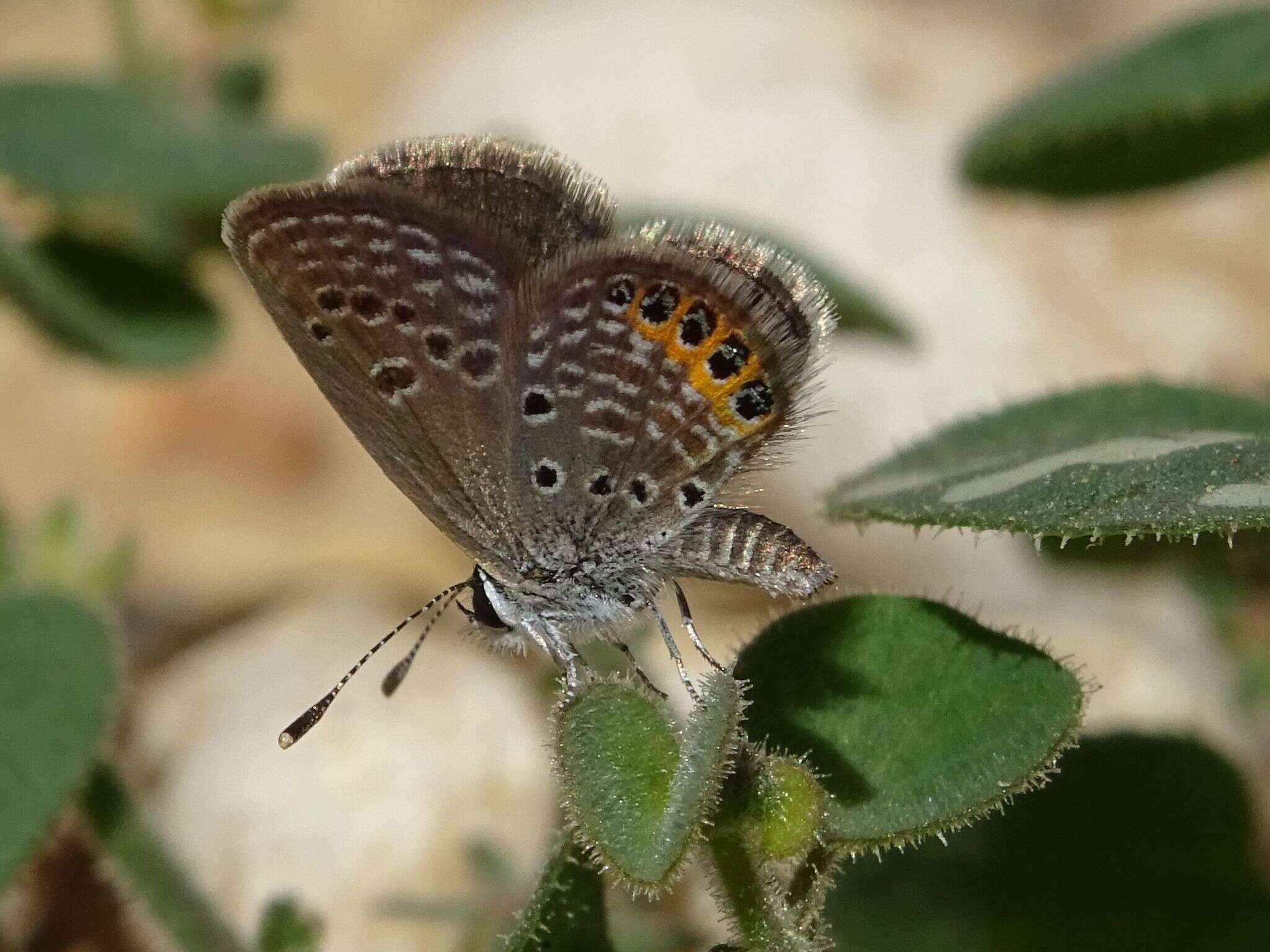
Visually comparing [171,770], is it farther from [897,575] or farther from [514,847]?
[897,575]

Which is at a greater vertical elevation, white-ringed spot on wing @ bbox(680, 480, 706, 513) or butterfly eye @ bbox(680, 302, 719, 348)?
butterfly eye @ bbox(680, 302, 719, 348)

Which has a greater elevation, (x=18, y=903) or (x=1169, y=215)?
(x=1169, y=215)

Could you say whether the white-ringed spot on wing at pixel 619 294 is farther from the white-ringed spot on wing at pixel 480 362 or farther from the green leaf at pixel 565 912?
the green leaf at pixel 565 912

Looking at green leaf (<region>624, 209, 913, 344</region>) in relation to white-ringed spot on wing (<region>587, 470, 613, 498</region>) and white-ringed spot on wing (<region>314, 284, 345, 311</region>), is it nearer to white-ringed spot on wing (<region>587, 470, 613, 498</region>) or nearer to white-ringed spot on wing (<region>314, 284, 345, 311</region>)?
white-ringed spot on wing (<region>587, 470, 613, 498</region>)

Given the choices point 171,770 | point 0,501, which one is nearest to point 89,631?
point 171,770

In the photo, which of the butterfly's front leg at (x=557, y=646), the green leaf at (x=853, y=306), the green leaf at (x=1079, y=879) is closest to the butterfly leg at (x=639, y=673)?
the butterfly's front leg at (x=557, y=646)

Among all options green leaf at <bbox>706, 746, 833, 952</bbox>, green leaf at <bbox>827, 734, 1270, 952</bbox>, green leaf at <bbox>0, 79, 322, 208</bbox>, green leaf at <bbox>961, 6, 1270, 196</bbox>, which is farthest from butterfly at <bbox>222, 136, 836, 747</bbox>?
green leaf at <bbox>0, 79, 322, 208</bbox>

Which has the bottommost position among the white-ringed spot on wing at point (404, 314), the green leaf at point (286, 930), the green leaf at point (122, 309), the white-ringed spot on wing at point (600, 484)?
the green leaf at point (286, 930)
